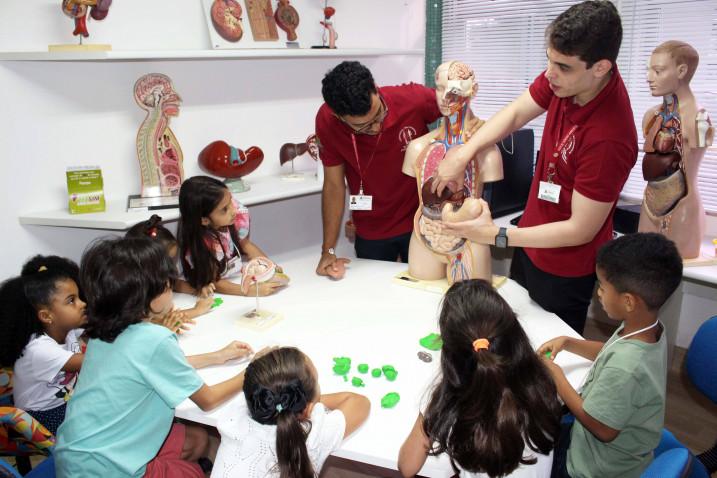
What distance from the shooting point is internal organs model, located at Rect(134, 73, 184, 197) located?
2.47m

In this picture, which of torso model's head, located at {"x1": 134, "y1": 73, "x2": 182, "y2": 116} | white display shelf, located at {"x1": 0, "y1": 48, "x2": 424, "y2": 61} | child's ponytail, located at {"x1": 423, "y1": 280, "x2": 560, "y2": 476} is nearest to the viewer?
child's ponytail, located at {"x1": 423, "y1": 280, "x2": 560, "y2": 476}

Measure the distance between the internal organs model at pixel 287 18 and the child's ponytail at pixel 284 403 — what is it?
2283 millimetres

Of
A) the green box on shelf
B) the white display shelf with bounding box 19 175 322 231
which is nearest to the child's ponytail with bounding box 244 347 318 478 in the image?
the white display shelf with bounding box 19 175 322 231

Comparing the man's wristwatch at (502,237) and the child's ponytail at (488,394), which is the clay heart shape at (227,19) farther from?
the child's ponytail at (488,394)

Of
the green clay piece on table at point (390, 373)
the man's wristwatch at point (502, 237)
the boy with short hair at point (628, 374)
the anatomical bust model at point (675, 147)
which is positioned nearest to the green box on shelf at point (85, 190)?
the green clay piece on table at point (390, 373)

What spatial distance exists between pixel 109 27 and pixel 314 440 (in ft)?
6.99

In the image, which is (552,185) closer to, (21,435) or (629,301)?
(629,301)

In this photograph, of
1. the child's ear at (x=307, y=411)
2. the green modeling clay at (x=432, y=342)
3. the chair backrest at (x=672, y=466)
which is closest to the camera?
the chair backrest at (x=672, y=466)

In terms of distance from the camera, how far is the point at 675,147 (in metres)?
2.40

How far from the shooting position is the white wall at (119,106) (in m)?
2.35

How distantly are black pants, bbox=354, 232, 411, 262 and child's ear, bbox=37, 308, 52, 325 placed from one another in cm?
136

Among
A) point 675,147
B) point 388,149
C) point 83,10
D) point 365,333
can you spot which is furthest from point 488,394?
point 83,10

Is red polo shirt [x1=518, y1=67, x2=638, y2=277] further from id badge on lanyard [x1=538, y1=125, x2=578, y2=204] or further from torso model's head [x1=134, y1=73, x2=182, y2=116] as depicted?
torso model's head [x1=134, y1=73, x2=182, y2=116]

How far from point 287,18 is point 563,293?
6.87 ft
